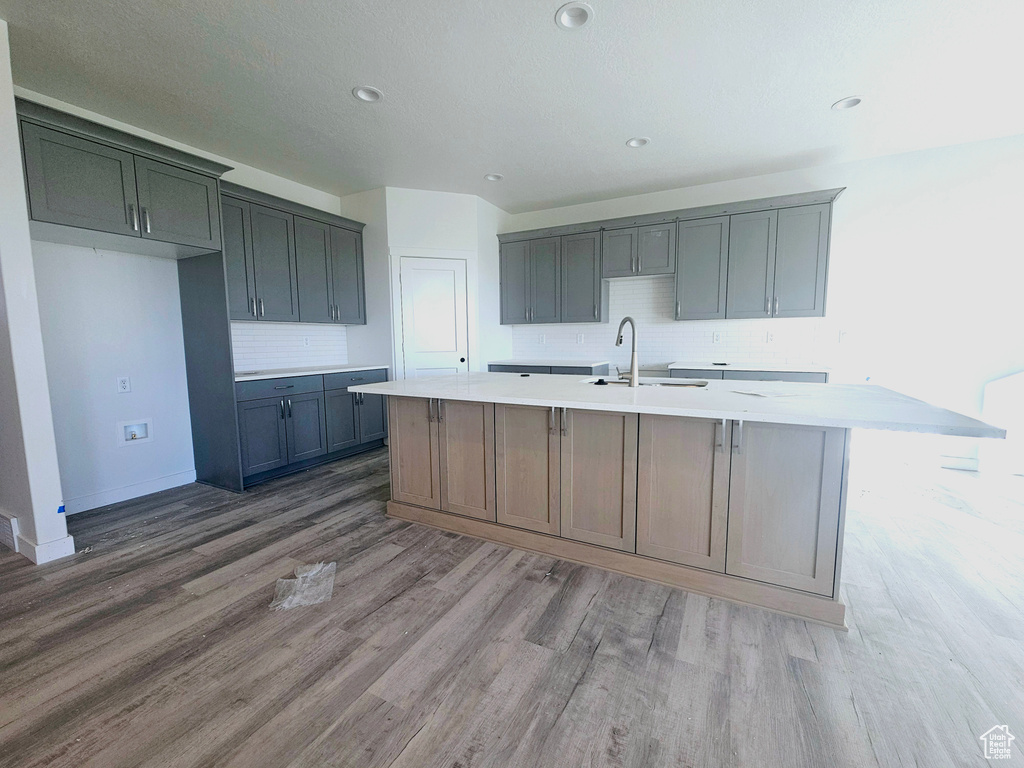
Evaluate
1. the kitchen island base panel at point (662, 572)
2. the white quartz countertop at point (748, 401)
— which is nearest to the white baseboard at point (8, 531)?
the white quartz countertop at point (748, 401)

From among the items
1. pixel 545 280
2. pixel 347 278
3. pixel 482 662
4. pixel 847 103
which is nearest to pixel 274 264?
pixel 347 278

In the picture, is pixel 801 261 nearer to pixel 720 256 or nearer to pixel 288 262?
pixel 720 256

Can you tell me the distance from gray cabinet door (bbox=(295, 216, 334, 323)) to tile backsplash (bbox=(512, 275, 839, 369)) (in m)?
2.38

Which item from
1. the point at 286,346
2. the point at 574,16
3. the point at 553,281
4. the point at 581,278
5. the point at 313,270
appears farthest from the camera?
the point at 553,281

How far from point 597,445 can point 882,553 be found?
5.65 feet

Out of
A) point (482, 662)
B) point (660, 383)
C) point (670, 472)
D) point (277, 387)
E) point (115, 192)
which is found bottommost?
point (482, 662)

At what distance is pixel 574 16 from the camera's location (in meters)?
2.05

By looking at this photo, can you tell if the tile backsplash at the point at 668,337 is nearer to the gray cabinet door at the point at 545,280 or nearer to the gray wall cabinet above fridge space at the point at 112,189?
the gray cabinet door at the point at 545,280

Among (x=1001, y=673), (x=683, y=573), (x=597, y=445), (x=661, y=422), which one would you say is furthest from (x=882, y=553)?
(x=597, y=445)

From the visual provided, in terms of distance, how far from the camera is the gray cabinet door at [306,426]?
11.9ft

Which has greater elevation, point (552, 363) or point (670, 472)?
point (552, 363)

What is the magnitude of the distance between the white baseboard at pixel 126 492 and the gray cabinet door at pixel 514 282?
140 inches

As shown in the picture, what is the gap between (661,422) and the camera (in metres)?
1.90

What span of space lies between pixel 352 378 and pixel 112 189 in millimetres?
2139
